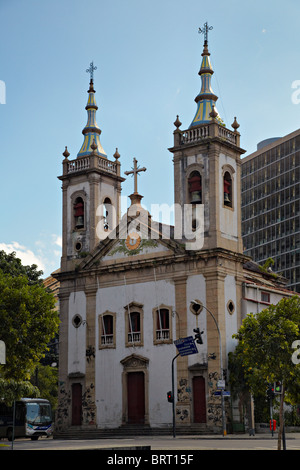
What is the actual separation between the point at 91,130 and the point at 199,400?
2268 centimetres

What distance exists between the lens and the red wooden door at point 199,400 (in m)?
44.6

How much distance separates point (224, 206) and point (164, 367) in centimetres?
1079

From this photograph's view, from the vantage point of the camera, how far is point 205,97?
50.8 metres

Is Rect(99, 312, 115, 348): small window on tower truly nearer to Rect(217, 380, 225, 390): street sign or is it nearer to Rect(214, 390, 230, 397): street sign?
Rect(214, 390, 230, 397): street sign

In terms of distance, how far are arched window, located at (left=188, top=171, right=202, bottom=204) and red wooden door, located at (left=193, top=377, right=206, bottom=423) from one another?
11216 millimetres

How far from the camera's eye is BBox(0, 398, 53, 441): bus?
1822 inches

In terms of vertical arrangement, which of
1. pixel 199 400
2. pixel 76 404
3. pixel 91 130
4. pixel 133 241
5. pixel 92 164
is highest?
pixel 91 130

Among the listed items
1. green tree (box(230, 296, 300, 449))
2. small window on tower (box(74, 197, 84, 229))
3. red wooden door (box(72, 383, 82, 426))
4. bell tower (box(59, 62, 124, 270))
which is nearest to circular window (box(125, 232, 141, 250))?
bell tower (box(59, 62, 124, 270))

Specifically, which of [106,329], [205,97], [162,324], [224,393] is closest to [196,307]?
[162,324]

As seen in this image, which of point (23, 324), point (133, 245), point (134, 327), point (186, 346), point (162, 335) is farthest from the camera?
point (133, 245)

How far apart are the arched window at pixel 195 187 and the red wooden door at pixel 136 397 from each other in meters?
11.5

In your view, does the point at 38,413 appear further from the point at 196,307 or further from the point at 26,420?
the point at 196,307

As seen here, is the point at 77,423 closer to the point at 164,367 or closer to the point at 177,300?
the point at 164,367

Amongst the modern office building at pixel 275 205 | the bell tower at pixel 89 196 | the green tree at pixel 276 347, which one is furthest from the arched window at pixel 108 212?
the modern office building at pixel 275 205
